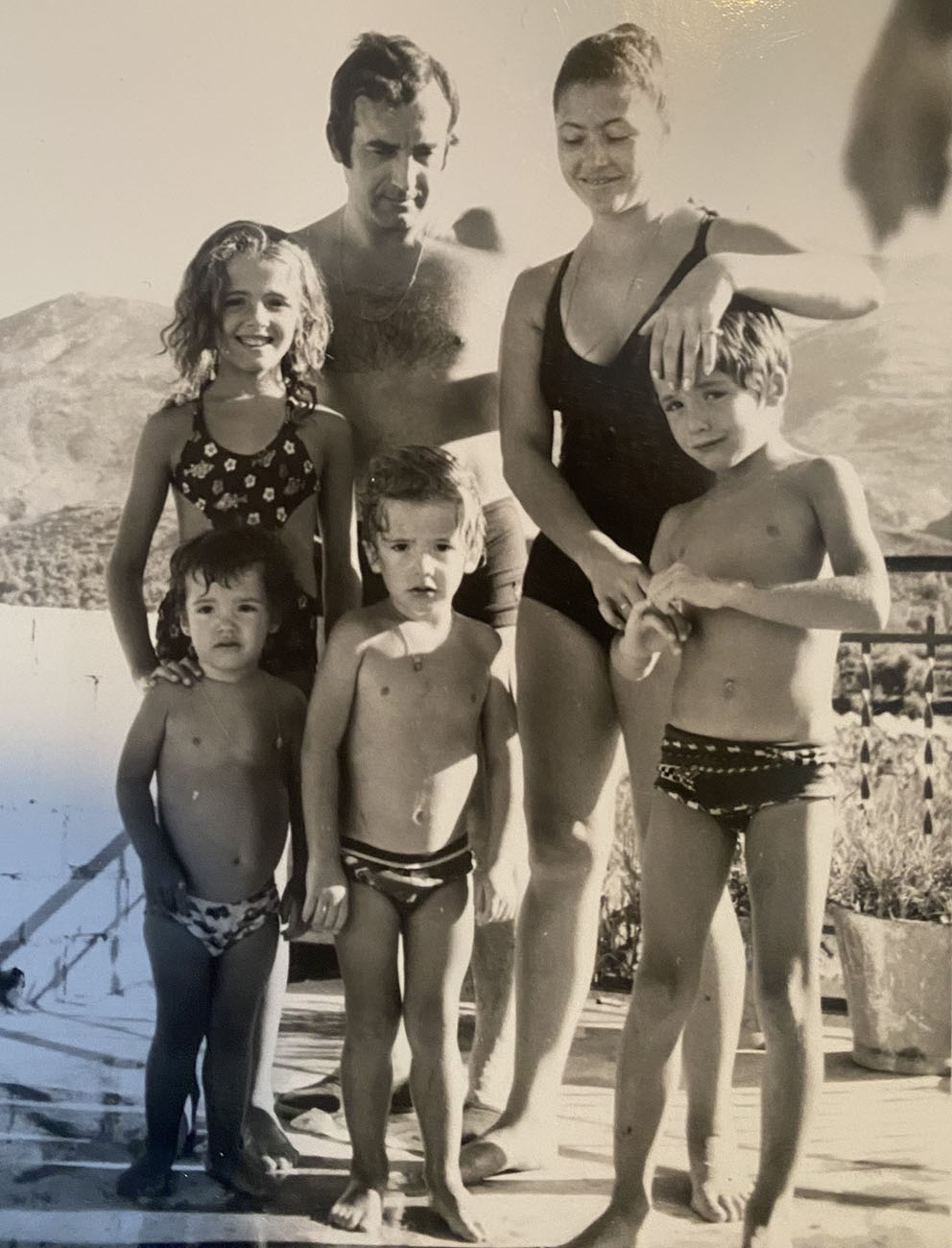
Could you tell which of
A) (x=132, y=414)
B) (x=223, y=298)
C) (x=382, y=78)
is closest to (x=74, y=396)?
(x=132, y=414)

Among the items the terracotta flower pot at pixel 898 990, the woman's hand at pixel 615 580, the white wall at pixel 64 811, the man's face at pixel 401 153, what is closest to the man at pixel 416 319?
the man's face at pixel 401 153

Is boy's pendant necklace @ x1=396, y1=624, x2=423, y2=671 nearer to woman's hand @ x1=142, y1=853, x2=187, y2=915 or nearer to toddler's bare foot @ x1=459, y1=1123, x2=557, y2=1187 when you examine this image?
woman's hand @ x1=142, y1=853, x2=187, y2=915

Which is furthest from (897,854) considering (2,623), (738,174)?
(2,623)

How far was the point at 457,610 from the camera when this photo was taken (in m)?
1.88

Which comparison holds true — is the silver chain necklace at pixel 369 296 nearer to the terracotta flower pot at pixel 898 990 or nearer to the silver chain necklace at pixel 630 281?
the silver chain necklace at pixel 630 281

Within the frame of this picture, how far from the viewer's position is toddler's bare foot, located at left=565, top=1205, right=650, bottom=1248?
1.81 metres

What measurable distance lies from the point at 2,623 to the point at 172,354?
451mm

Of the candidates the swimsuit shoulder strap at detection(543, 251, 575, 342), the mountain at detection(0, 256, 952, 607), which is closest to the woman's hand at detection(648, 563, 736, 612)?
the mountain at detection(0, 256, 952, 607)

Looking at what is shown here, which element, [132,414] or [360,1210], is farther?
[132,414]

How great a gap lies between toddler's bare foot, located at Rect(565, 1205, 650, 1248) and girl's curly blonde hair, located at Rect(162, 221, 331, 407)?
3.75ft

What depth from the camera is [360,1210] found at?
1.85 m

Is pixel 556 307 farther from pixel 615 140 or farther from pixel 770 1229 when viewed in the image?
pixel 770 1229

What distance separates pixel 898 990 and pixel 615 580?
68 centimetres

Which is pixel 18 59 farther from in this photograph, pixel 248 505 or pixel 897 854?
pixel 897 854
